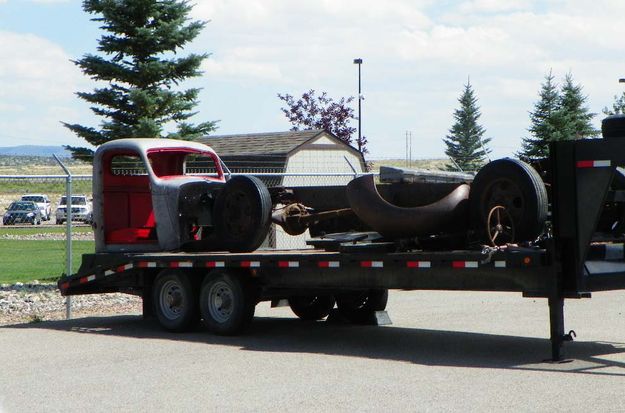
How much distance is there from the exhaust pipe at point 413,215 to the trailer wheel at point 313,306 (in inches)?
116

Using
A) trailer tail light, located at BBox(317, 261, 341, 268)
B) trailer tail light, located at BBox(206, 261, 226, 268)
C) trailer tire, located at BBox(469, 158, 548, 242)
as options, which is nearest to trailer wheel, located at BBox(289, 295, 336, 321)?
trailer tail light, located at BBox(206, 261, 226, 268)

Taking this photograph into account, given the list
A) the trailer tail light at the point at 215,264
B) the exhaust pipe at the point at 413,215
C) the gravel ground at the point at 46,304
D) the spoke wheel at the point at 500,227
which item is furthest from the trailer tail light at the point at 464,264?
the gravel ground at the point at 46,304

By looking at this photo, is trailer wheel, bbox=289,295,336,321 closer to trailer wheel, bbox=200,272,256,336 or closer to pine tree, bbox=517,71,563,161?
trailer wheel, bbox=200,272,256,336

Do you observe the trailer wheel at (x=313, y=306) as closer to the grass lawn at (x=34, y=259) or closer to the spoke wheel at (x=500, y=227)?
the spoke wheel at (x=500, y=227)

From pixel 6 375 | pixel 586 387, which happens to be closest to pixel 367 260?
pixel 586 387

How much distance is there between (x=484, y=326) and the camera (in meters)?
13.6

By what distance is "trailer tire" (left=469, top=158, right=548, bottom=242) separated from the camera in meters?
10.7

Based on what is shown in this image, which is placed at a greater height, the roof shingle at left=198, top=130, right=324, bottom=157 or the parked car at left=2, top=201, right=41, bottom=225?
the roof shingle at left=198, top=130, right=324, bottom=157

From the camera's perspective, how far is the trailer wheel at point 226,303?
502 inches

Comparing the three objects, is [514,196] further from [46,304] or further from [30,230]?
[30,230]

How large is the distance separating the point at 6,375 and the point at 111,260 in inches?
160

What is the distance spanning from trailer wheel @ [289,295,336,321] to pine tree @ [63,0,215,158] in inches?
314

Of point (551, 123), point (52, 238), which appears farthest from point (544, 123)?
point (52, 238)

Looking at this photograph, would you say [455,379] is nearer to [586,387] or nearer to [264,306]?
[586,387]
